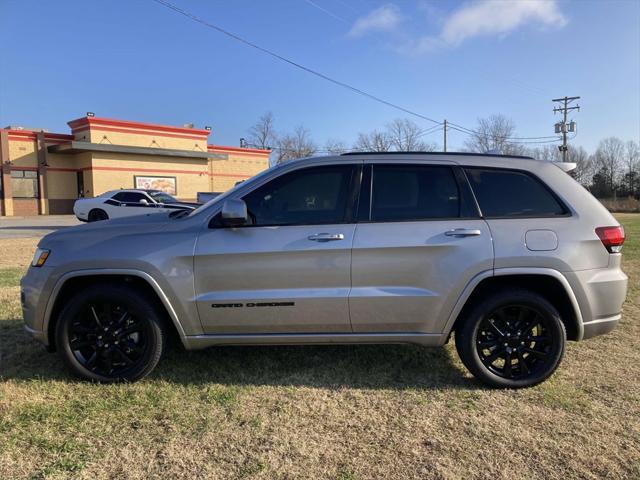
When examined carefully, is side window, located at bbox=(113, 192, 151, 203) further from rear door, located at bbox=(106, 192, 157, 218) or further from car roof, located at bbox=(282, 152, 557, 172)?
car roof, located at bbox=(282, 152, 557, 172)

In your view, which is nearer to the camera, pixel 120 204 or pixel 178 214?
pixel 178 214

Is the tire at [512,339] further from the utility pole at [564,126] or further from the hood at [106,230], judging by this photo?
the utility pole at [564,126]

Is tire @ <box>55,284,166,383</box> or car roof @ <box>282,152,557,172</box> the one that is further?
car roof @ <box>282,152,557,172</box>

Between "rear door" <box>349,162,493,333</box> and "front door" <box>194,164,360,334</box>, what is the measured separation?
0.13 meters

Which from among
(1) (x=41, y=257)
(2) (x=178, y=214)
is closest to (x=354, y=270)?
(2) (x=178, y=214)

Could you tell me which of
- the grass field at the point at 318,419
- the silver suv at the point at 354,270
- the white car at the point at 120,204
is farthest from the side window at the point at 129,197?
the silver suv at the point at 354,270

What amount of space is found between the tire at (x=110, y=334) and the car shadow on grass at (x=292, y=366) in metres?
0.23

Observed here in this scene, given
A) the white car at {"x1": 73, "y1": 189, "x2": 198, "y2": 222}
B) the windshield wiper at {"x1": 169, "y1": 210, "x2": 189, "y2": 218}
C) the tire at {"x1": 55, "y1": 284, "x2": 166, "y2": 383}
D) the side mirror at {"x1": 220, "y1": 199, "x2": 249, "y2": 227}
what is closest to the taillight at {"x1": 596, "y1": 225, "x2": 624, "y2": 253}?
the side mirror at {"x1": 220, "y1": 199, "x2": 249, "y2": 227}

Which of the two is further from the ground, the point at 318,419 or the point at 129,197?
the point at 129,197

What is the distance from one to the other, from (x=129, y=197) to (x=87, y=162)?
16.7 meters

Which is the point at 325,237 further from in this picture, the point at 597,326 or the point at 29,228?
the point at 29,228

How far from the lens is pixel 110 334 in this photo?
148 inches

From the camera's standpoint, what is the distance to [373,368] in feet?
13.6

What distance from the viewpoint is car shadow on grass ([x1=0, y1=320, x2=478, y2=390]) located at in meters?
3.88
